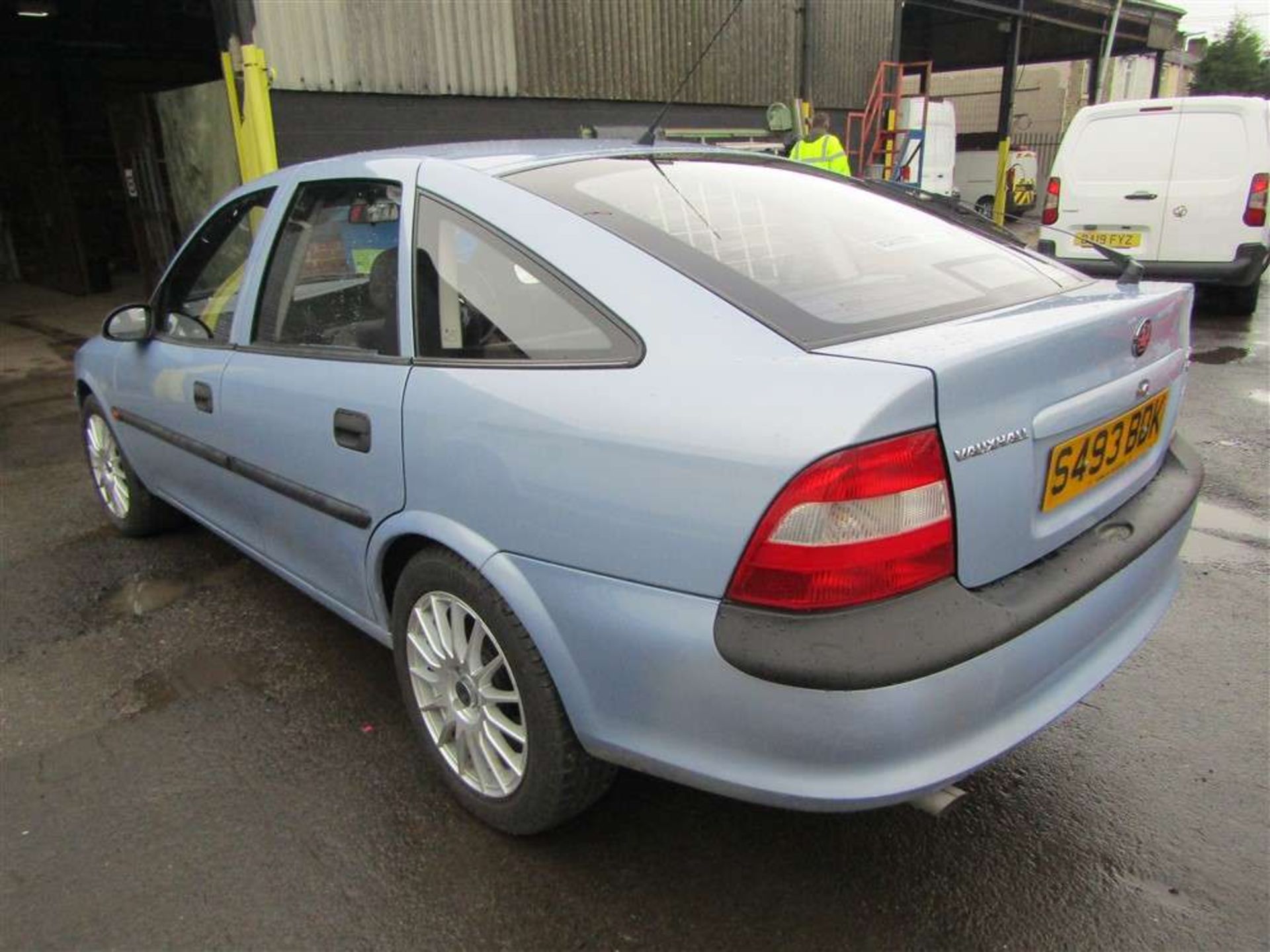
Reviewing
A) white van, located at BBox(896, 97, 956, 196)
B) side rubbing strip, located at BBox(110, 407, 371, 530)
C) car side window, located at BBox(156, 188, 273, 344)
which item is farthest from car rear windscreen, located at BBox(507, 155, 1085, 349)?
white van, located at BBox(896, 97, 956, 196)

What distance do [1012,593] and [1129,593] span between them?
49 cm

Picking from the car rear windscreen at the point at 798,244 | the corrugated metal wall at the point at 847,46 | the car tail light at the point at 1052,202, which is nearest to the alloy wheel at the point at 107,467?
the car rear windscreen at the point at 798,244

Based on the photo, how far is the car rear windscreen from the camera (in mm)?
1934

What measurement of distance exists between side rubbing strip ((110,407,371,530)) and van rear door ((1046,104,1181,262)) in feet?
23.6

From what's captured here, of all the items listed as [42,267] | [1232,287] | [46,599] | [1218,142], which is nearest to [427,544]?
[46,599]

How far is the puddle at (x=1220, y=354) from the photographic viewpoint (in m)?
7.12

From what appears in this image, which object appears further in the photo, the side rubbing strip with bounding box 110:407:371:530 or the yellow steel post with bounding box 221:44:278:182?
the yellow steel post with bounding box 221:44:278:182

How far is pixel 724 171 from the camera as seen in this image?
255 cm

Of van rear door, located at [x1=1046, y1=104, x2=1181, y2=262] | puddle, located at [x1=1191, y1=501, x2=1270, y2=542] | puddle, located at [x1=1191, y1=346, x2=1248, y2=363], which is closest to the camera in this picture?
puddle, located at [x1=1191, y1=501, x2=1270, y2=542]

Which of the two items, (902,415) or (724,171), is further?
(724,171)

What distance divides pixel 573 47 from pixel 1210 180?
6.05 m

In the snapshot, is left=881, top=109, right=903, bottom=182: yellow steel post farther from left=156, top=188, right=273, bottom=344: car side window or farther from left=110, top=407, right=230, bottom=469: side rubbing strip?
left=110, top=407, right=230, bottom=469: side rubbing strip

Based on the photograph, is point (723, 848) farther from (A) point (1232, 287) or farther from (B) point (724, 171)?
(A) point (1232, 287)

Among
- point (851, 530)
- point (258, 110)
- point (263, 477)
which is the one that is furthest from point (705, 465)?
point (258, 110)
